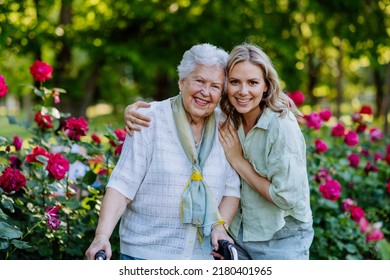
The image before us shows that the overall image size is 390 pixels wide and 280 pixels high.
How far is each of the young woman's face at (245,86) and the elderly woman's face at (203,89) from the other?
6cm

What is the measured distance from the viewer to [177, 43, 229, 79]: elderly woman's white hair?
2.86m

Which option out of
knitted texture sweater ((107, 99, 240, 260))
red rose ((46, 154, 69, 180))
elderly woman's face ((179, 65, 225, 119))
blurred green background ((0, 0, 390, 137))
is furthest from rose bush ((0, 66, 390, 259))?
blurred green background ((0, 0, 390, 137))

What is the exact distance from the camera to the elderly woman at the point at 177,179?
2848mm

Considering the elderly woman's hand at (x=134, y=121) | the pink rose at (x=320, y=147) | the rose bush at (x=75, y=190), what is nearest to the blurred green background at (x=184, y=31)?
the rose bush at (x=75, y=190)

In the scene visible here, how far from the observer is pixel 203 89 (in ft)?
9.37

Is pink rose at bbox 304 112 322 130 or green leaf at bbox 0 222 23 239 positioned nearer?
green leaf at bbox 0 222 23 239

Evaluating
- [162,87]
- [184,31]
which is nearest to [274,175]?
[184,31]

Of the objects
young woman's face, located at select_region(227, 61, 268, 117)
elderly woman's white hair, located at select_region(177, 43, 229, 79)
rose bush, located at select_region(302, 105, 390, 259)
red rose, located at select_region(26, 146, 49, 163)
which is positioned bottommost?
rose bush, located at select_region(302, 105, 390, 259)

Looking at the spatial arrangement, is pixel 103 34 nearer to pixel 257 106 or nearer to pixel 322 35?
pixel 322 35

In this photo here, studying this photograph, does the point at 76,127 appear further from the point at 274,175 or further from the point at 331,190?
the point at 331,190

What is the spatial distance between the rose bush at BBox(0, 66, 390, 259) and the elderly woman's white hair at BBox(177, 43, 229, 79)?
34.0 inches

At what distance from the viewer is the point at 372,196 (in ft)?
16.5

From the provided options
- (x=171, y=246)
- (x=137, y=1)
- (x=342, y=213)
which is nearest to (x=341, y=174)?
(x=342, y=213)

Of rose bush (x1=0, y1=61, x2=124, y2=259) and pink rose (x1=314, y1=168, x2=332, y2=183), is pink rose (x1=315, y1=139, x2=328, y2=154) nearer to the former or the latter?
pink rose (x1=314, y1=168, x2=332, y2=183)
